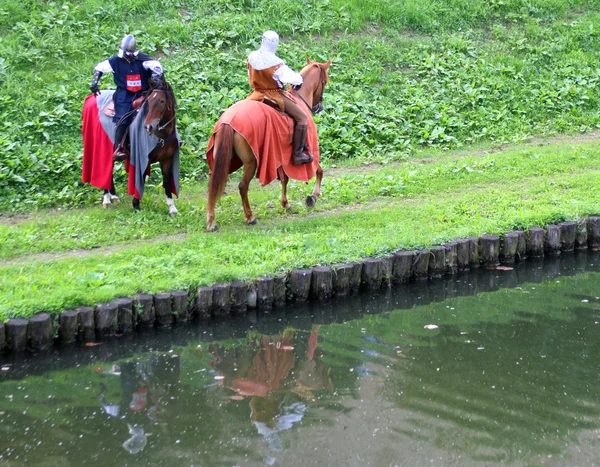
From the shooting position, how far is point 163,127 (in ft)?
31.0

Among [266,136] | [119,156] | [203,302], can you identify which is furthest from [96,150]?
[203,302]

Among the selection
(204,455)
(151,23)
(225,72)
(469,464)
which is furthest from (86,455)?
(151,23)

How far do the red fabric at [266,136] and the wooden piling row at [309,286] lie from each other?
1792 millimetres

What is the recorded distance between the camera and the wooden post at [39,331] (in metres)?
6.41

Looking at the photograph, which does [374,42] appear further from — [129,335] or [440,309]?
[129,335]

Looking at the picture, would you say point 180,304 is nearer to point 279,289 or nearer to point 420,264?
point 279,289

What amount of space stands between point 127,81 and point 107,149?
0.96 meters

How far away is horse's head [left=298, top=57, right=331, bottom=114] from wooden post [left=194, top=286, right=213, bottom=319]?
3.46 metres

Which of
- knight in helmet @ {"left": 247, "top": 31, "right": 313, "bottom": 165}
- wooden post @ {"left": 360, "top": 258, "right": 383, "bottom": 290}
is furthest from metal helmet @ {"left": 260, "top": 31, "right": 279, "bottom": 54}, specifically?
wooden post @ {"left": 360, "top": 258, "right": 383, "bottom": 290}

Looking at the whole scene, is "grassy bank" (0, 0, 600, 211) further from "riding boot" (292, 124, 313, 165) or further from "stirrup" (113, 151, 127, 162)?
"riding boot" (292, 124, 313, 165)

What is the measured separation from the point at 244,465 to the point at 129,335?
2382mm

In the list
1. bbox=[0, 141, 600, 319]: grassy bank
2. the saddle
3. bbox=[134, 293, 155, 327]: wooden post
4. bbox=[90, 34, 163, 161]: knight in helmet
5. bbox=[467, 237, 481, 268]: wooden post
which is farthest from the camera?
the saddle

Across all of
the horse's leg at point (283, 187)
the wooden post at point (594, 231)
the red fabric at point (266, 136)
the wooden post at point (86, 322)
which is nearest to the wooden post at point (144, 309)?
the wooden post at point (86, 322)

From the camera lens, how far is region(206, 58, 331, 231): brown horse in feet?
28.1
